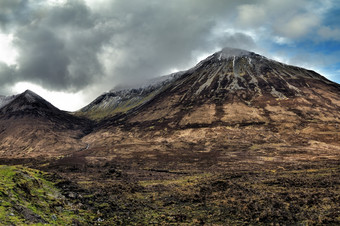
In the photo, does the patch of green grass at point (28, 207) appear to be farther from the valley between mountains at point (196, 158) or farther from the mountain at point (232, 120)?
the mountain at point (232, 120)

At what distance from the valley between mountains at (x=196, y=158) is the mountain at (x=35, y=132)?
3.32 ft

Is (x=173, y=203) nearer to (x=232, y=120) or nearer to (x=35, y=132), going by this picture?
(x=232, y=120)

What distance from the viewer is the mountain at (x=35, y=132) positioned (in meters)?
121

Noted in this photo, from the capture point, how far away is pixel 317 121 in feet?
351

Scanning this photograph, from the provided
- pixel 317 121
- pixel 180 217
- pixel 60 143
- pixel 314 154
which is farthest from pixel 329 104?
pixel 60 143

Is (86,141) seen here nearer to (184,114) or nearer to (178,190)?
(184,114)

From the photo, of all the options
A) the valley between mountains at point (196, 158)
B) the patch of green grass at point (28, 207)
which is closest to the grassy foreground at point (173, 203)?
the patch of green grass at point (28, 207)

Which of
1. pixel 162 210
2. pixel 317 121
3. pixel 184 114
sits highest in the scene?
pixel 184 114

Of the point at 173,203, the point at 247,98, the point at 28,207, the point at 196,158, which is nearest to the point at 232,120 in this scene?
the point at 247,98

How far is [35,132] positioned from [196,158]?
118987 millimetres

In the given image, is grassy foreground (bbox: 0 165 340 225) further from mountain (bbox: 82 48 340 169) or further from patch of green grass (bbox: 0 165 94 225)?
mountain (bbox: 82 48 340 169)

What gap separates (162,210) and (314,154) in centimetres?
5959

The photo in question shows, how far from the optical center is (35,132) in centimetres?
14638

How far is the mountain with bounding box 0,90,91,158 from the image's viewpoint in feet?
396
